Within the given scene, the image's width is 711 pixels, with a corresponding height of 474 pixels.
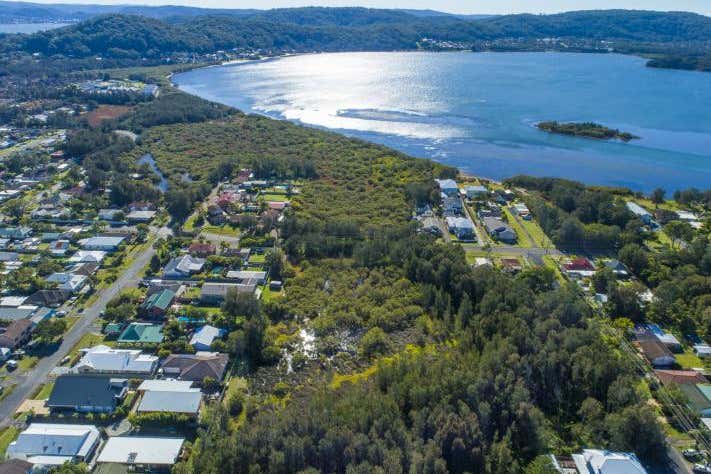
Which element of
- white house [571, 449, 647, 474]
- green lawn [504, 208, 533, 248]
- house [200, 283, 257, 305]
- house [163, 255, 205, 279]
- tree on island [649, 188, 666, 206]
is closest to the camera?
A: white house [571, 449, 647, 474]

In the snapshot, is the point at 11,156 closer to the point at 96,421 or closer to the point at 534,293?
the point at 96,421

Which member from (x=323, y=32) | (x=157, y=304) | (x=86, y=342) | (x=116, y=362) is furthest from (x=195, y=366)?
(x=323, y=32)

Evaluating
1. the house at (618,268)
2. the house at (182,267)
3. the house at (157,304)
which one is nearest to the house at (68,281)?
the house at (182,267)

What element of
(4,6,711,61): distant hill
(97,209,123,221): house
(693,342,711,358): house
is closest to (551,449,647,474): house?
(693,342,711,358): house

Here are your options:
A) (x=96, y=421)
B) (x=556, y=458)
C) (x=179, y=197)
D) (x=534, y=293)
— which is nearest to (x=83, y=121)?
(x=179, y=197)

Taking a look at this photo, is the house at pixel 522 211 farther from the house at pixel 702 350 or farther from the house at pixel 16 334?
the house at pixel 16 334

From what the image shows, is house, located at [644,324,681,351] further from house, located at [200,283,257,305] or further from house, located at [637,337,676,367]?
house, located at [200,283,257,305]
